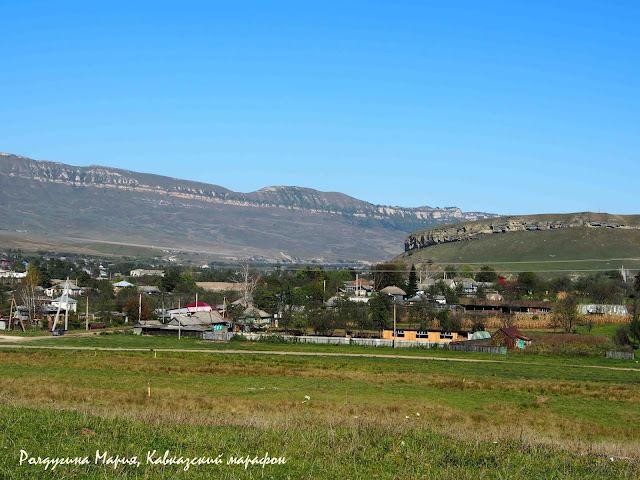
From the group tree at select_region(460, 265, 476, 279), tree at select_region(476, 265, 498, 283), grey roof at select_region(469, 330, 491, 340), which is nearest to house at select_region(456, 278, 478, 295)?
tree at select_region(476, 265, 498, 283)

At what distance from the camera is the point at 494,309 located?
9931cm

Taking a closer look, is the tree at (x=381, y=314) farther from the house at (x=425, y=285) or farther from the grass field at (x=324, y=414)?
the house at (x=425, y=285)

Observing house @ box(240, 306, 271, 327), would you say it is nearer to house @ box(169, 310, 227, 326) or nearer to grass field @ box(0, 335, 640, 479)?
house @ box(169, 310, 227, 326)

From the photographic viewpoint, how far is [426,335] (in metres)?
75.8

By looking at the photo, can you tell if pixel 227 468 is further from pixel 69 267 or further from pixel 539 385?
pixel 69 267

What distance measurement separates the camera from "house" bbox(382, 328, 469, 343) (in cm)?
7506

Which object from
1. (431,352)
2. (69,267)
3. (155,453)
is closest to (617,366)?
(431,352)

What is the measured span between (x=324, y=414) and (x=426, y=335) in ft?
172

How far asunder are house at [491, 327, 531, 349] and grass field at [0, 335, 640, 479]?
8458 millimetres

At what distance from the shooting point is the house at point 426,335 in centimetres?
7506

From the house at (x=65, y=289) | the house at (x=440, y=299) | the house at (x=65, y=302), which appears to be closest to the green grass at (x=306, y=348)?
the house at (x=65, y=302)

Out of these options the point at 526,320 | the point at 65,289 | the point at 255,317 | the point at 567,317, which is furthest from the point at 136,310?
the point at 567,317

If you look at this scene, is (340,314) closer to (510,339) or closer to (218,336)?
(218,336)

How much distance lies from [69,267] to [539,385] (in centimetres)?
15128
